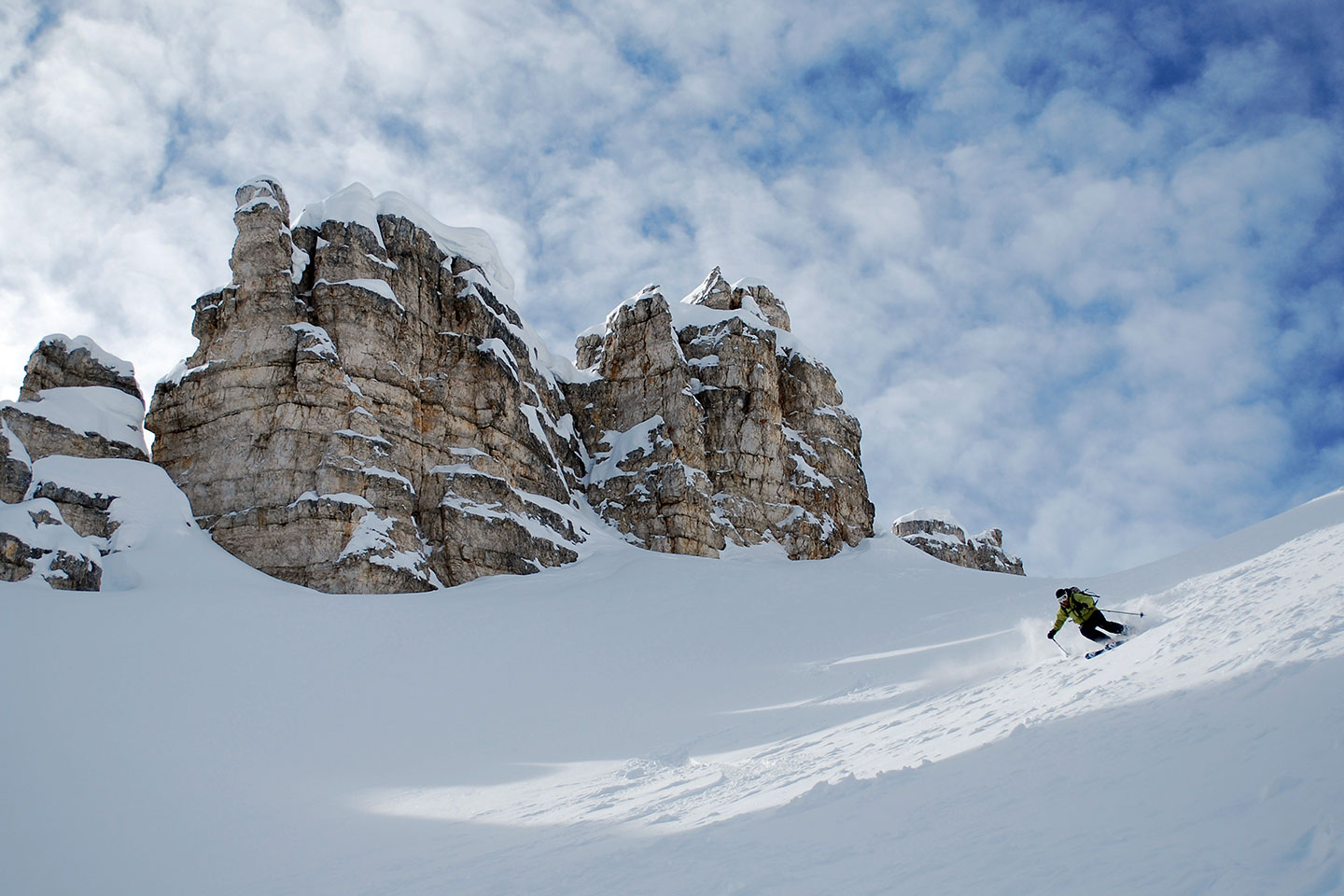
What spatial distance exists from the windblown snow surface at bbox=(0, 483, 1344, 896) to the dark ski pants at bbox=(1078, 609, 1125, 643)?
1.88 ft

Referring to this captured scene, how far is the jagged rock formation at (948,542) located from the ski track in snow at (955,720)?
165 feet

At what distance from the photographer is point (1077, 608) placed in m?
14.0

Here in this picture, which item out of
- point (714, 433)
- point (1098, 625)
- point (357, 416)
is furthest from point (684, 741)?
point (714, 433)

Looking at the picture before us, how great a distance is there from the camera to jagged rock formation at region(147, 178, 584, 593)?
3522 centimetres

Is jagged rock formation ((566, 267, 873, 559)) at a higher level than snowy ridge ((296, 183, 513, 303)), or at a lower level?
lower

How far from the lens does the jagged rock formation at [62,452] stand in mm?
25844

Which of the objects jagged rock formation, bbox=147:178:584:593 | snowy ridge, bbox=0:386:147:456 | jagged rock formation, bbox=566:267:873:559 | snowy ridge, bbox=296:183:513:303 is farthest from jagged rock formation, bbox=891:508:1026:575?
snowy ridge, bbox=0:386:147:456

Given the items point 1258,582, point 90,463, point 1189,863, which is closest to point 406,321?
point 90,463

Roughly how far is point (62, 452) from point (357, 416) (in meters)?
11.4

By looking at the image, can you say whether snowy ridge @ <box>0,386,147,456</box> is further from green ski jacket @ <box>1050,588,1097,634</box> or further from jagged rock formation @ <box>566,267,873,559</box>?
green ski jacket @ <box>1050,588,1097,634</box>

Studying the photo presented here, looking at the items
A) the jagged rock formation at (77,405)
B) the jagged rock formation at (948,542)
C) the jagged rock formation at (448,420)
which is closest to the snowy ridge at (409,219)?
the jagged rock formation at (448,420)

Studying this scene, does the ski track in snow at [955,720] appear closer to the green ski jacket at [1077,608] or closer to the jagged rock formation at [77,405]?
the green ski jacket at [1077,608]

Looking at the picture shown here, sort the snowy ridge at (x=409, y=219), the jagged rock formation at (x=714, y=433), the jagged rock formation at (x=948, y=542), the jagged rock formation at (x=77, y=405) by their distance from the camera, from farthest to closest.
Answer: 1. the jagged rock formation at (x=948, y=542)
2. the jagged rock formation at (x=714, y=433)
3. the snowy ridge at (x=409, y=219)
4. the jagged rock formation at (x=77, y=405)

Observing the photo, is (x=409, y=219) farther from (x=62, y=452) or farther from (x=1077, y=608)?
(x=1077, y=608)
